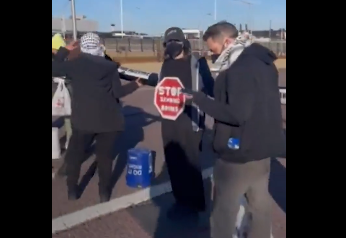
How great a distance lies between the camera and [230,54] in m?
3.76

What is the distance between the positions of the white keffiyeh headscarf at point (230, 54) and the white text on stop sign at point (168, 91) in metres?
0.85

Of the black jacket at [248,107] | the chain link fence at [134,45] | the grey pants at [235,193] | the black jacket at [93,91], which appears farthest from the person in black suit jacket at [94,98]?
the chain link fence at [134,45]

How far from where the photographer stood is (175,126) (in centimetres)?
541

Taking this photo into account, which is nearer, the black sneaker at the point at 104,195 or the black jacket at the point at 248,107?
the black jacket at the point at 248,107

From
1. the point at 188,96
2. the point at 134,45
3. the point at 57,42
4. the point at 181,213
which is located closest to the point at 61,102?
the point at 57,42

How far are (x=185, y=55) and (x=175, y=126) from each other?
2.45ft

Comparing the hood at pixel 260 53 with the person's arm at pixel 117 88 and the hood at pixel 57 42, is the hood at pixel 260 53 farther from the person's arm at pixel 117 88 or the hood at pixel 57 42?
the hood at pixel 57 42

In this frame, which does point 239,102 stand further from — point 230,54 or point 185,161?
point 185,161

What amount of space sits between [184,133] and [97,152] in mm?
1079

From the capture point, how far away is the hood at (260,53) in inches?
144

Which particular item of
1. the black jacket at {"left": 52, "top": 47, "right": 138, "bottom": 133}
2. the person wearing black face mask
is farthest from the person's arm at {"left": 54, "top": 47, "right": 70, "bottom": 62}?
the person wearing black face mask

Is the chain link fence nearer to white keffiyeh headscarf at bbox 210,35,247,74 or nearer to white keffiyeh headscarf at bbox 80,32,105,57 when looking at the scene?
white keffiyeh headscarf at bbox 80,32,105,57
